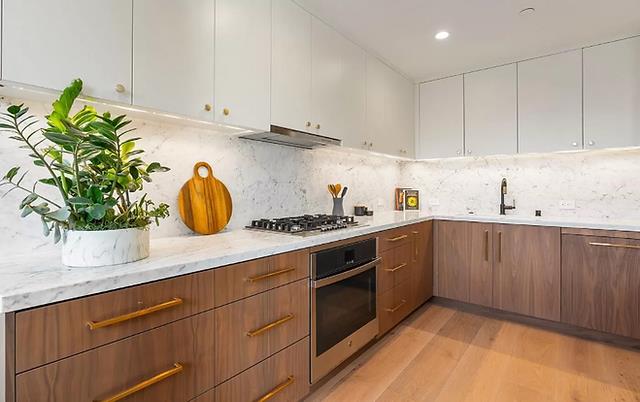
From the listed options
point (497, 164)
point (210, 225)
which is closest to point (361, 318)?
point (210, 225)

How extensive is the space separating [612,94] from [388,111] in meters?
1.77

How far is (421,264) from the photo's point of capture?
2.95 metres

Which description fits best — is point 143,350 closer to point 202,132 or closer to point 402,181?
point 202,132

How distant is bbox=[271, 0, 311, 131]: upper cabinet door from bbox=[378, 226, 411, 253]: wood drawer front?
0.93 m

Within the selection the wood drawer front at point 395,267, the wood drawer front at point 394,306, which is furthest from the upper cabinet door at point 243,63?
the wood drawer front at point 394,306

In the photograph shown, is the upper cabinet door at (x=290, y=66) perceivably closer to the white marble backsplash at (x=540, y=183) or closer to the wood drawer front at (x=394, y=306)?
the wood drawer front at (x=394, y=306)

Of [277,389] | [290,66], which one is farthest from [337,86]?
[277,389]

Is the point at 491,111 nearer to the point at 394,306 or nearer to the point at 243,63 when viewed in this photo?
the point at 394,306

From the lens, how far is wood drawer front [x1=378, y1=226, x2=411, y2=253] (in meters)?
2.30

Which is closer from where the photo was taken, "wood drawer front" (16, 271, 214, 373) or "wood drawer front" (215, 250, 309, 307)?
"wood drawer front" (16, 271, 214, 373)

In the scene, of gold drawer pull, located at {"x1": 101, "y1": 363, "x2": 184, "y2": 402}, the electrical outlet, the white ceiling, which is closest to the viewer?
gold drawer pull, located at {"x1": 101, "y1": 363, "x2": 184, "y2": 402}

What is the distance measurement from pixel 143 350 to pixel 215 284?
0.31 metres

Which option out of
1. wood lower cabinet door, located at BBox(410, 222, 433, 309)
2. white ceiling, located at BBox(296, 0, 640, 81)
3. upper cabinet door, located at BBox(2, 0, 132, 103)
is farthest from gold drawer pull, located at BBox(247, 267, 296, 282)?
white ceiling, located at BBox(296, 0, 640, 81)

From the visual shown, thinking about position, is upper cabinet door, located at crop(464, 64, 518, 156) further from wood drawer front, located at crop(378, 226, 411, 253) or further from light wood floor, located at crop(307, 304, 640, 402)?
light wood floor, located at crop(307, 304, 640, 402)
